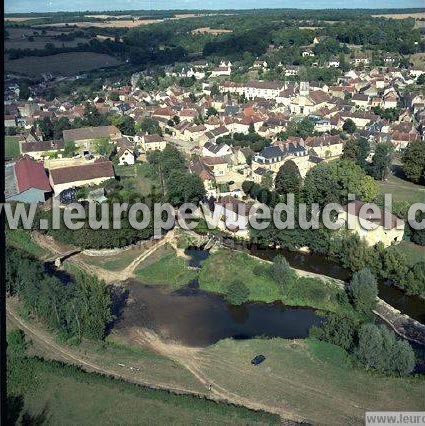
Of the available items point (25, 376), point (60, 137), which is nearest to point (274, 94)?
point (60, 137)

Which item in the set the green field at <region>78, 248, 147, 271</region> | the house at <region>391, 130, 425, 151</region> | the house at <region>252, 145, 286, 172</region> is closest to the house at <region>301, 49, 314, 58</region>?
the house at <region>391, 130, 425, 151</region>

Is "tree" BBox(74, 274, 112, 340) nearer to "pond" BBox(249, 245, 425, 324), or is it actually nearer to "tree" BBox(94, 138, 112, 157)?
"pond" BBox(249, 245, 425, 324)

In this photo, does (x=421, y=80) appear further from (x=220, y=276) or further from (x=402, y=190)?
(x=220, y=276)

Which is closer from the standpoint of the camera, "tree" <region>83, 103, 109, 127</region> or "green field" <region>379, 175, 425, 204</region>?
"green field" <region>379, 175, 425, 204</region>

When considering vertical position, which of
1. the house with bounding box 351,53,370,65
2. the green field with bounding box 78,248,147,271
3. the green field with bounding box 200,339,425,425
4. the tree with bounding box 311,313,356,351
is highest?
the house with bounding box 351,53,370,65

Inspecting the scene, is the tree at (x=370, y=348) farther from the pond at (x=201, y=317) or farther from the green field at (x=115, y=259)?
the green field at (x=115, y=259)

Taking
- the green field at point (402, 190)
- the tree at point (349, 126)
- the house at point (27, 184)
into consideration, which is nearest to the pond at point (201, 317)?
the house at point (27, 184)
